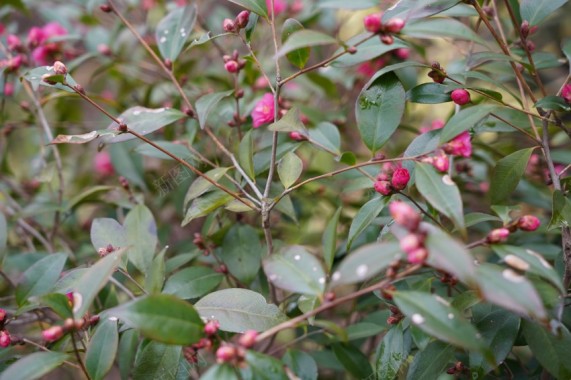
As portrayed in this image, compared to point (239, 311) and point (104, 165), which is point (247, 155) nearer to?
point (239, 311)

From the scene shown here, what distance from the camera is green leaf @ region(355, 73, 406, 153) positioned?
843 millimetres

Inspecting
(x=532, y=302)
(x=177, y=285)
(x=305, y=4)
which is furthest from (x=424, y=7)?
(x=305, y=4)

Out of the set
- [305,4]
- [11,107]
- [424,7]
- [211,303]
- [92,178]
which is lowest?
[92,178]

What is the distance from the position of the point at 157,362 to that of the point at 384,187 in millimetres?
411

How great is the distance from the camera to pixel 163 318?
2.01 feet

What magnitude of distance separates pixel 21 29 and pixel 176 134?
1.82 meters

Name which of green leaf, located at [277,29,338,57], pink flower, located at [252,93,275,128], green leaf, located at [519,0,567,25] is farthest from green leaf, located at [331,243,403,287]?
green leaf, located at [519,0,567,25]

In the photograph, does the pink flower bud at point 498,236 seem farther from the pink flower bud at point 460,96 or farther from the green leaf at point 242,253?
the green leaf at point 242,253

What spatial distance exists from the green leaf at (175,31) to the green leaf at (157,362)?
1.84 feet

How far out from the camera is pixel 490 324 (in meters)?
0.78

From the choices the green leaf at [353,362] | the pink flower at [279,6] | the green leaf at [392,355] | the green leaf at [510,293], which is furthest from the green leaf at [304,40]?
the pink flower at [279,6]

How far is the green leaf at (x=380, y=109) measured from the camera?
2.77 ft

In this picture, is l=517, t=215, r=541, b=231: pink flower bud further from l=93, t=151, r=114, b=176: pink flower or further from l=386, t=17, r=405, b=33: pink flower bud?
l=93, t=151, r=114, b=176: pink flower

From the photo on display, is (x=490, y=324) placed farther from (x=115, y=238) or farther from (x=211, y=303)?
(x=115, y=238)
